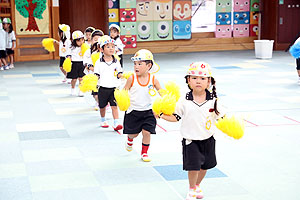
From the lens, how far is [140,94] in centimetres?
645

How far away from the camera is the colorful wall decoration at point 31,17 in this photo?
723 inches

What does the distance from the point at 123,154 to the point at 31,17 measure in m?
12.9

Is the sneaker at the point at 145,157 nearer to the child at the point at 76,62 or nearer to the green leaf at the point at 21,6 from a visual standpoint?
the child at the point at 76,62

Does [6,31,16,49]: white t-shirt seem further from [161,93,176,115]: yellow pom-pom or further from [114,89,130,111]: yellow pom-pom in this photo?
[161,93,176,115]: yellow pom-pom

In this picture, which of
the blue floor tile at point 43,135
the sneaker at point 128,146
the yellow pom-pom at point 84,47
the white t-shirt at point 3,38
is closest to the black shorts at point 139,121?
the sneaker at point 128,146

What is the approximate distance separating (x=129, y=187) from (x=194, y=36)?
1663 cm

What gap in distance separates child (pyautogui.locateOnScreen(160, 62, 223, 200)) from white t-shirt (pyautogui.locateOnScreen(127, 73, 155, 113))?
5.00ft

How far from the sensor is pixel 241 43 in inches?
858

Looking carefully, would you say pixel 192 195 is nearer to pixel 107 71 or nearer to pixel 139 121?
pixel 139 121

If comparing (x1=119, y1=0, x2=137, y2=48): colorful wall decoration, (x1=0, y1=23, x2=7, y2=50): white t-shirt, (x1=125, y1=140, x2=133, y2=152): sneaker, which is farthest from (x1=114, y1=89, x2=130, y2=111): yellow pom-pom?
(x1=119, y1=0, x2=137, y2=48): colorful wall decoration

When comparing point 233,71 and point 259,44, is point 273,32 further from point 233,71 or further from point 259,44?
point 233,71

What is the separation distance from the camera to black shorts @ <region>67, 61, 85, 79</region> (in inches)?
445

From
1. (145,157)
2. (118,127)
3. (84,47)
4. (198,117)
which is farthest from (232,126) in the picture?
(84,47)

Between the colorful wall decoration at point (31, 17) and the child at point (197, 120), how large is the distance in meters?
14.6
